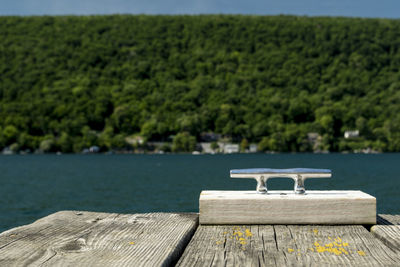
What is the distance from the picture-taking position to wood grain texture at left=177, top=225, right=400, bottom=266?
9.05 ft

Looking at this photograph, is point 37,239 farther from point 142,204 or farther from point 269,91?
point 269,91

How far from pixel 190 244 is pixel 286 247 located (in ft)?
2.26

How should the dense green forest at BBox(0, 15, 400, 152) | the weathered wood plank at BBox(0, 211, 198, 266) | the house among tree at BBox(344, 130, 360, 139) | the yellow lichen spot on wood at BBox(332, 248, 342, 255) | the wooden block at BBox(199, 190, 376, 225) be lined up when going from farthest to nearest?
the dense green forest at BBox(0, 15, 400, 152)
the house among tree at BBox(344, 130, 360, 139)
the wooden block at BBox(199, 190, 376, 225)
the yellow lichen spot on wood at BBox(332, 248, 342, 255)
the weathered wood plank at BBox(0, 211, 198, 266)

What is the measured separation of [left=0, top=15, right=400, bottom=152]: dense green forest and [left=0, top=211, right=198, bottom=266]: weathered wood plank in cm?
14074

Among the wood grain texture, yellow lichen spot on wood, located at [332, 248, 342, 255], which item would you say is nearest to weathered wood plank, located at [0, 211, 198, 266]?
the wood grain texture

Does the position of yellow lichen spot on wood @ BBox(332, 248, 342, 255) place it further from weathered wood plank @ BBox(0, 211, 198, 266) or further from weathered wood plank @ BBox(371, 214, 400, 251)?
weathered wood plank @ BBox(0, 211, 198, 266)

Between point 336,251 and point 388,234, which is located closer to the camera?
point 336,251

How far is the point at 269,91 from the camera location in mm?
154500

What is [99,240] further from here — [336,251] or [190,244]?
[336,251]

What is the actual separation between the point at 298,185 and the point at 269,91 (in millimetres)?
153148

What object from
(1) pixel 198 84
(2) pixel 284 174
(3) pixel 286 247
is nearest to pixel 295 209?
(2) pixel 284 174

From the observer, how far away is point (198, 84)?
513ft

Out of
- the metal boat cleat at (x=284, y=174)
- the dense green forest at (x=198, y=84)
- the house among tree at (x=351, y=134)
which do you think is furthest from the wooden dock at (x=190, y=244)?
the house among tree at (x=351, y=134)

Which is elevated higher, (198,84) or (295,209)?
(295,209)
